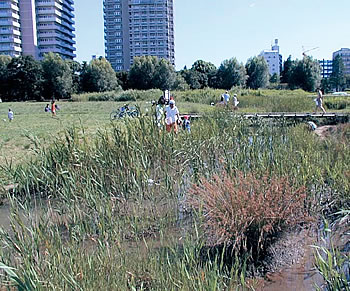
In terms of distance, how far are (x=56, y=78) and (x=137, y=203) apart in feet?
169

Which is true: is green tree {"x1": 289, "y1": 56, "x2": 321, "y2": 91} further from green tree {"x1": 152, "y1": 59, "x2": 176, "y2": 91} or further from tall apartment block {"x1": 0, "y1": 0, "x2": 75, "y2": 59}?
tall apartment block {"x1": 0, "y1": 0, "x2": 75, "y2": 59}

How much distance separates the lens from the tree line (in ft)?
172

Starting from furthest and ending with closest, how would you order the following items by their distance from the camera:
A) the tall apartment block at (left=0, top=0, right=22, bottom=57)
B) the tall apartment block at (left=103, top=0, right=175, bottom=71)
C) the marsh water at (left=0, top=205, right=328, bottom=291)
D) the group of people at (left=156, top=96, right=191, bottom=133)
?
the tall apartment block at (left=103, top=0, right=175, bottom=71) → the tall apartment block at (left=0, top=0, right=22, bottom=57) → the group of people at (left=156, top=96, right=191, bottom=133) → the marsh water at (left=0, top=205, right=328, bottom=291)

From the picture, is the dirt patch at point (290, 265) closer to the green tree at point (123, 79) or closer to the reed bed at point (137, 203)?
the reed bed at point (137, 203)

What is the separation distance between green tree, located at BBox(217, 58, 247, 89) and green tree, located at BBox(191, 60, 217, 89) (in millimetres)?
3140

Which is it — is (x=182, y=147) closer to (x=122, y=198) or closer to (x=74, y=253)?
(x=122, y=198)

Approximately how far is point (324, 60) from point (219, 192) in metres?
174

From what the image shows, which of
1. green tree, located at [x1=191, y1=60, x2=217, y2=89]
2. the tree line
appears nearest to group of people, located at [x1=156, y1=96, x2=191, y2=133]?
the tree line

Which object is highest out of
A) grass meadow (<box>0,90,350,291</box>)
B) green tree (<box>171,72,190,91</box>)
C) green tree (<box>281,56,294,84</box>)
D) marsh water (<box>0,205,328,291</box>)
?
green tree (<box>281,56,294,84</box>)

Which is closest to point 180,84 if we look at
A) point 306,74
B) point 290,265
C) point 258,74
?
point 258,74

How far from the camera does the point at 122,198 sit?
4.66 metres

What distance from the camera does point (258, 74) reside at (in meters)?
58.0

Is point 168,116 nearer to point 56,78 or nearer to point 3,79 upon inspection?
point 56,78

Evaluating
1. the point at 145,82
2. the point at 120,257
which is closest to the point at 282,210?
the point at 120,257
